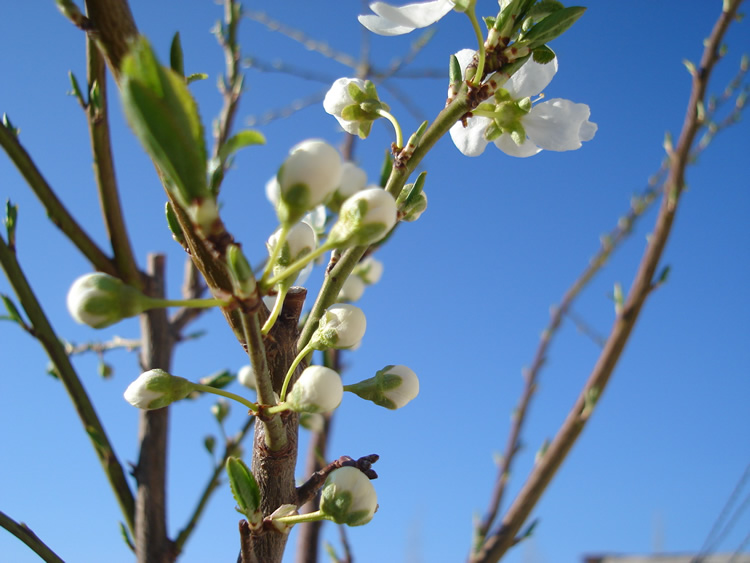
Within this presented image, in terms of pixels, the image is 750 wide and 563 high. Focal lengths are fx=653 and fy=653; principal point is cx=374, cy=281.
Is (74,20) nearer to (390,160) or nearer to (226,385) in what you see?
(390,160)

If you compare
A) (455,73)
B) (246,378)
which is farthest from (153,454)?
(455,73)

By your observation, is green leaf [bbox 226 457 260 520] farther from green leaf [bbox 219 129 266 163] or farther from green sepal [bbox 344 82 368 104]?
green sepal [bbox 344 82 368 104]

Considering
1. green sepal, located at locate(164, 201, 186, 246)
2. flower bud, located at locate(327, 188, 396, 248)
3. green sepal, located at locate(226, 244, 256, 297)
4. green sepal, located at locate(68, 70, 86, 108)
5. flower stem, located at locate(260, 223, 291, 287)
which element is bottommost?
green sepal, located at locate(226, 244, 256, 297)

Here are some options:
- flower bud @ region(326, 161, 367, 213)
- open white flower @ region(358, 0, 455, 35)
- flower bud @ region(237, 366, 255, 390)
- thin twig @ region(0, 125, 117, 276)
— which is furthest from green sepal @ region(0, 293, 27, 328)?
open white flower @ region(358, 0, 455, 35)

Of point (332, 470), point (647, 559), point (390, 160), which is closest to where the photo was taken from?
point (332, 470)

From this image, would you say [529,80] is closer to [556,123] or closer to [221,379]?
[556,123]

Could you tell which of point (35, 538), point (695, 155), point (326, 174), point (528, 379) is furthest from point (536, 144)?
point (695, 155)
